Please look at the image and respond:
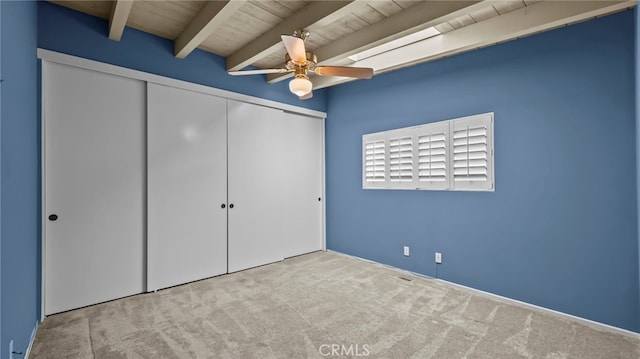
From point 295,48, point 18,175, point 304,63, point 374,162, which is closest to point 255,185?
point 374,162

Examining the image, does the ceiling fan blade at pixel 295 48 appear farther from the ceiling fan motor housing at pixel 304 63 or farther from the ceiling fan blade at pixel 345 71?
the ceiling fan blade at pixel 345 71

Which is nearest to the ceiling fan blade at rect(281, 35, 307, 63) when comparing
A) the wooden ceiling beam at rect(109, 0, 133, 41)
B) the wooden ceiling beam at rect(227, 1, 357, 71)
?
the wooden ceiling beam at rect(227, 1, 357, 71)

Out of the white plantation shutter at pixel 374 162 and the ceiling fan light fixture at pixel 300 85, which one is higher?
the ceiling fan light fixture at pixel 300 85

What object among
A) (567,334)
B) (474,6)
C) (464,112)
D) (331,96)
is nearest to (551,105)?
(464,112)

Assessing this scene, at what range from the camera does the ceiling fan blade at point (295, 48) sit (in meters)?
2.20

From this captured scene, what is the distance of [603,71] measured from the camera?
2.48m

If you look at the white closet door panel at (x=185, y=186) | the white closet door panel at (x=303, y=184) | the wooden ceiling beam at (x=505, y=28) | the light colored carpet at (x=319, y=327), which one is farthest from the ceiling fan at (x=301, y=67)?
the light colored carpet at (x=319, y=327)

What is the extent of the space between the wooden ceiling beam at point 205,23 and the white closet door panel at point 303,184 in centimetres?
168

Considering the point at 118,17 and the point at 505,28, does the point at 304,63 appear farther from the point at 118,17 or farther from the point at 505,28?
the point at 505,28

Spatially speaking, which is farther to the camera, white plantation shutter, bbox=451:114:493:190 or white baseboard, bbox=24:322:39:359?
white plantation shutter, bbox=451:114:493:190

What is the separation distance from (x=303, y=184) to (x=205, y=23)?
265 centimetres

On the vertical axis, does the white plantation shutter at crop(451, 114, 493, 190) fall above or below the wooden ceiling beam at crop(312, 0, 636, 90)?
below

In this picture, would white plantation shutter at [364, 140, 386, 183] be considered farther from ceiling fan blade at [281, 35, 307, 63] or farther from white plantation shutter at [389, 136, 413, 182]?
ceiling fan blade at [281, 35, 307, 63]

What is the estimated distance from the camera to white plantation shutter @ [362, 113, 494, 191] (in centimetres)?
314
